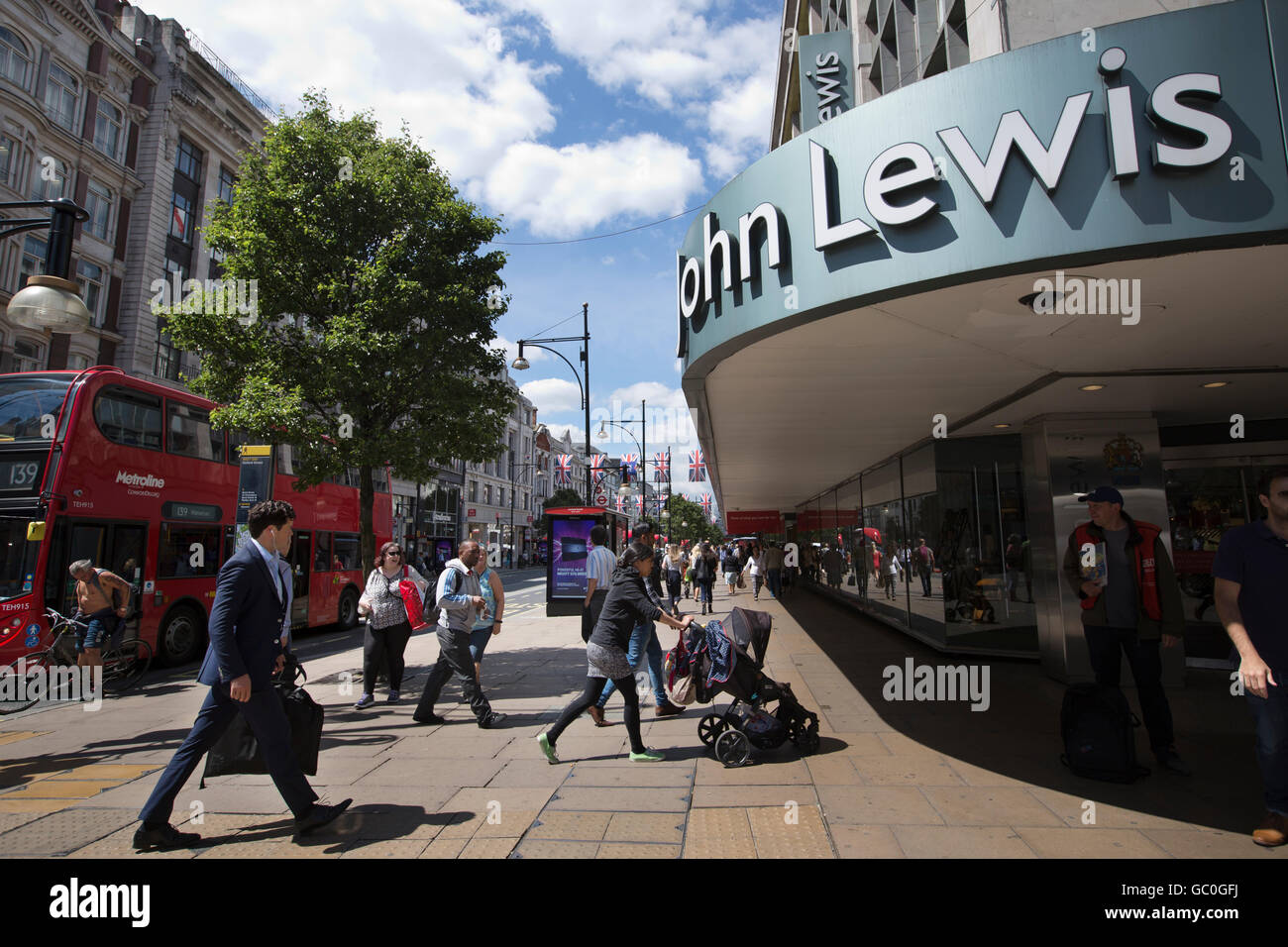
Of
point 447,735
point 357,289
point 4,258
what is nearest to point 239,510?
point 357,289

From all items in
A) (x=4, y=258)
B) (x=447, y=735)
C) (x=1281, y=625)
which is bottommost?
(x=447, y=735)

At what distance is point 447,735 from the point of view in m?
5.89

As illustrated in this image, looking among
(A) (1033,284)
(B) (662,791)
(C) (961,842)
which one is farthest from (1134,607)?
(B) (662,791)

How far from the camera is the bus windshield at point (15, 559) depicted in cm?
807

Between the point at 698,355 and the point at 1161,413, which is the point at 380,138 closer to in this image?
the point at 698,355

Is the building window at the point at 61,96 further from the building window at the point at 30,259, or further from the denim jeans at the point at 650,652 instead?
the denim jeans at the point at 650,652

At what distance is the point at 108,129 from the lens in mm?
24625

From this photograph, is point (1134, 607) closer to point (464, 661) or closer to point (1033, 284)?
point (1033, 284)

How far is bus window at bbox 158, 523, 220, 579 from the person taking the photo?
34.2 feet

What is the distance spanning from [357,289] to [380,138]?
2523mm

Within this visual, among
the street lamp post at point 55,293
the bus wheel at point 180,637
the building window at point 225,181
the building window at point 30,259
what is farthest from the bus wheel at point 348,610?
the building window at point 225,181

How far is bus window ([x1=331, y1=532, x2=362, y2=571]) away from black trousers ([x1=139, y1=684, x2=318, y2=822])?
40.2 ft

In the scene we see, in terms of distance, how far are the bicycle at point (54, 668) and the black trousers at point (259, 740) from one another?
5954 millimetres
